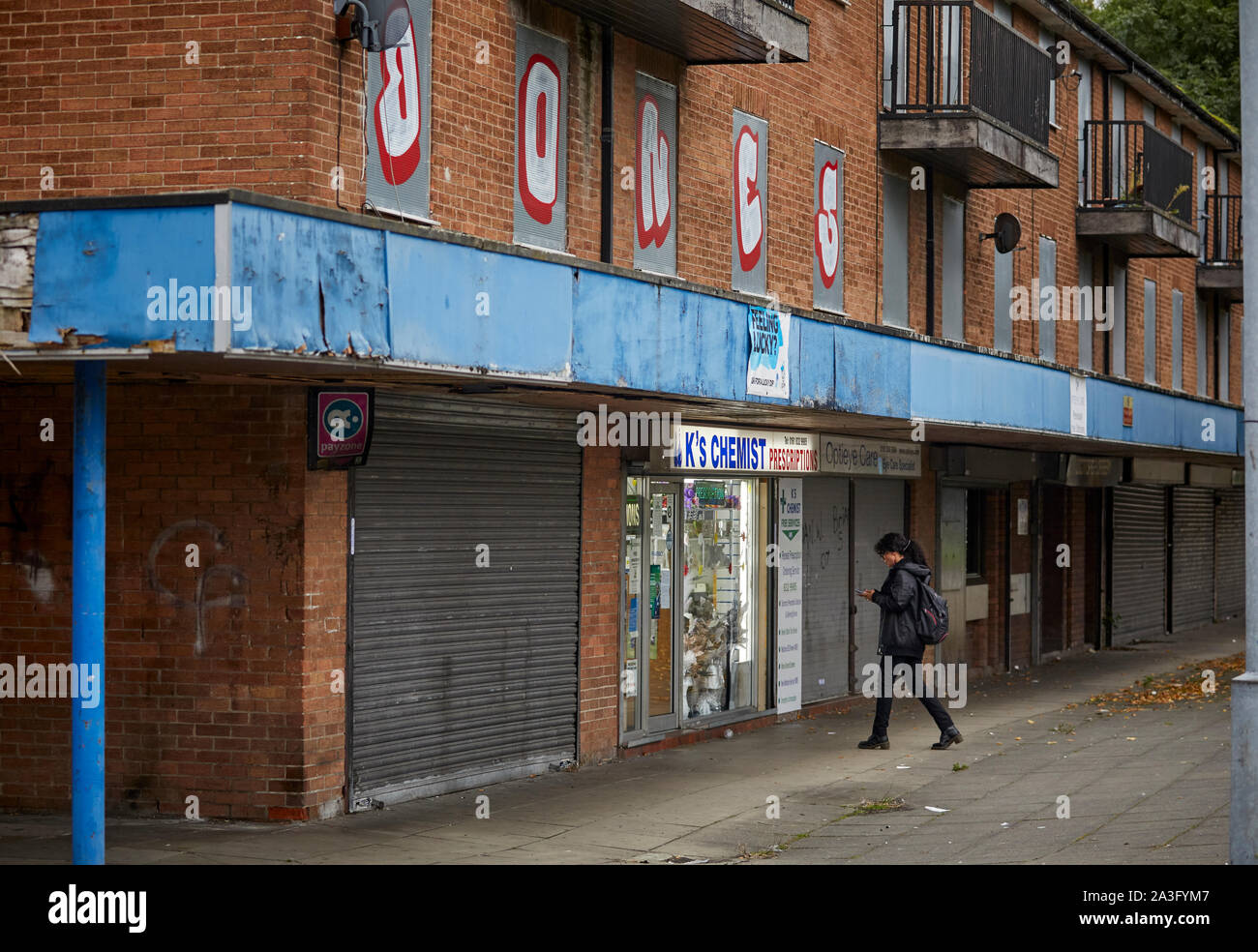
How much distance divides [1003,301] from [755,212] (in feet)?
22.9

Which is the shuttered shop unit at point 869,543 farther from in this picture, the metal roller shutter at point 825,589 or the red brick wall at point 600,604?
the red brick wall at point 600,604

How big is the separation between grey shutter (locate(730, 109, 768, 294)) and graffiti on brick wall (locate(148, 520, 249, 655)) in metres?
5.90

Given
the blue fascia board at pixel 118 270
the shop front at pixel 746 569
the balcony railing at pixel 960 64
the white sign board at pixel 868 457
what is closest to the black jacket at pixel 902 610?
the shop front at pixel 746 569

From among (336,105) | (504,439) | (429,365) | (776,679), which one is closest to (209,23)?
(336,105)

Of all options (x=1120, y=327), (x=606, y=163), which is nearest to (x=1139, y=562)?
(x=1120, y=327)

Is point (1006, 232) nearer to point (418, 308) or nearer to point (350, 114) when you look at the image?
point (350, 114)

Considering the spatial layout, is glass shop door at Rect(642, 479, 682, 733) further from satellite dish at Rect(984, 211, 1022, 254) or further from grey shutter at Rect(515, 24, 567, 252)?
satellite dish at Rect(984, 211, 1022, 254)

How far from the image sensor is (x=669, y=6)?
37.9 feet

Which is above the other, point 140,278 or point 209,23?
point 209,23

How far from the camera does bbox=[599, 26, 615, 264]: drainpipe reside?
11.8 metres

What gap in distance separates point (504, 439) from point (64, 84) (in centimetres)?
376

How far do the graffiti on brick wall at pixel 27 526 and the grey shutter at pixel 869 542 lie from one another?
8921 millimetres

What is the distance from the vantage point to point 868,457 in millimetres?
16094

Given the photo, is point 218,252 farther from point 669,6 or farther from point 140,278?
point 669,6
